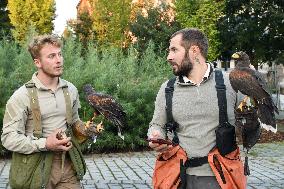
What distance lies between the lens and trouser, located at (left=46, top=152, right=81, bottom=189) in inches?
177

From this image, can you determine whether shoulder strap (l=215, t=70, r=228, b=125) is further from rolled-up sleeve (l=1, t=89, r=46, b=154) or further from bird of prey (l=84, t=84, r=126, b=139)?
rolled-up sleeve (l=1, t=89, r=46, b=154)

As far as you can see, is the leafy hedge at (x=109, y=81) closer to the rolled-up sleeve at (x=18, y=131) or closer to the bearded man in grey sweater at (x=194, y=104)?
the rolled-up sleeve at (x=18, y=131)

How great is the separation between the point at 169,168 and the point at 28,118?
120 centimetres

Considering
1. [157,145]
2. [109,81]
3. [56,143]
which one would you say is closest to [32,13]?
[109,81]

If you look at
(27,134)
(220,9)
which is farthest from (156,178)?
(220,9)

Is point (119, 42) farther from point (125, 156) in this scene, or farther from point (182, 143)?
point (182, 143)

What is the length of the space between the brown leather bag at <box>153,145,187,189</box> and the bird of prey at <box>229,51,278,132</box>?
57 centimetres

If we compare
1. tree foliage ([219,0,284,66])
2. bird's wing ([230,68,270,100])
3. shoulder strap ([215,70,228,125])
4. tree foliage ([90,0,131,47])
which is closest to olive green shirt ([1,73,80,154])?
shoulder strap ([215,70,228,125])

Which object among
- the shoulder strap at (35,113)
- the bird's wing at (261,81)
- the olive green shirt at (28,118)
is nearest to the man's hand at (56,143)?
the olive green shirt at (28,118)

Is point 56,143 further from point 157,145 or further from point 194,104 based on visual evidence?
point 194,104

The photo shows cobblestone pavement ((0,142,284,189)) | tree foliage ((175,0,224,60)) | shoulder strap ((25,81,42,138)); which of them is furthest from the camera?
tree foliage ((175,0,224,60))

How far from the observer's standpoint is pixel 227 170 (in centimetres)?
397

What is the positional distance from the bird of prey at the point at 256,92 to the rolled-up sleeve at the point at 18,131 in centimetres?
149

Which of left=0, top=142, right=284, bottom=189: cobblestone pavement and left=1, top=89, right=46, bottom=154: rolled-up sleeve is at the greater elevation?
left=1, top=89, right=46, bottom=154: rolled-up sleeve
